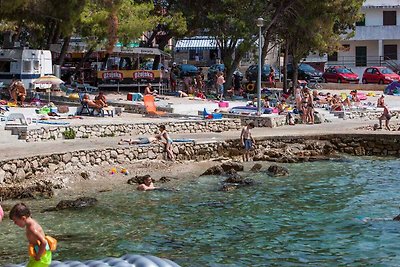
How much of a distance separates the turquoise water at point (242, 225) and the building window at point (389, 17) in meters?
44.3

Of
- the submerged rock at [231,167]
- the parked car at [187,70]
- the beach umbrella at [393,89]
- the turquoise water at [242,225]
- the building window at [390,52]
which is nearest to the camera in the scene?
the turquoise water at [242,225]

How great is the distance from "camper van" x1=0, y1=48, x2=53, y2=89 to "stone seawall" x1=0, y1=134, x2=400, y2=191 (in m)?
13.9

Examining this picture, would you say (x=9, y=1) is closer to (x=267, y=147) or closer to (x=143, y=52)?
(x=267, y=147)

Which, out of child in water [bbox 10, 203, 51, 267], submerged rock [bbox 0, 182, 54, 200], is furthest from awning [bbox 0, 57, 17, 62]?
child in water [bbox 10, 203, 51, 267]

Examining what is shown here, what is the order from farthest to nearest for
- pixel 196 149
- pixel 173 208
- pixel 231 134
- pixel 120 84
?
pixel 120 84 < pixel 231 134 < pixel 196 149 < pixel 173 208

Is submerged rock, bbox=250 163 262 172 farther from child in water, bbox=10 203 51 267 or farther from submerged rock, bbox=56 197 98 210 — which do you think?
child in water, bbox=10 203 51 267

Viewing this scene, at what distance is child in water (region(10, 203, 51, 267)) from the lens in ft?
30.6

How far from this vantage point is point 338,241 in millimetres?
15195

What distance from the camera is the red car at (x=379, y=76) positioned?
171ft

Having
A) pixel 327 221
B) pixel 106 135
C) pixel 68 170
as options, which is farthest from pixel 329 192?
pixel 106 135

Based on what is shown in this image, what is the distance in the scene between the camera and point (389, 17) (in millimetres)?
64688

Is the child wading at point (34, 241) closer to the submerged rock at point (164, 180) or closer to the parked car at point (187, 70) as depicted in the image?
the submerged rock at point (164, 180)

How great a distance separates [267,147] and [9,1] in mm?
10240

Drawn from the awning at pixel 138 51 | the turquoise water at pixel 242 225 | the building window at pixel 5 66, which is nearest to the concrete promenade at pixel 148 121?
the turquoise water at pixel 242 225
